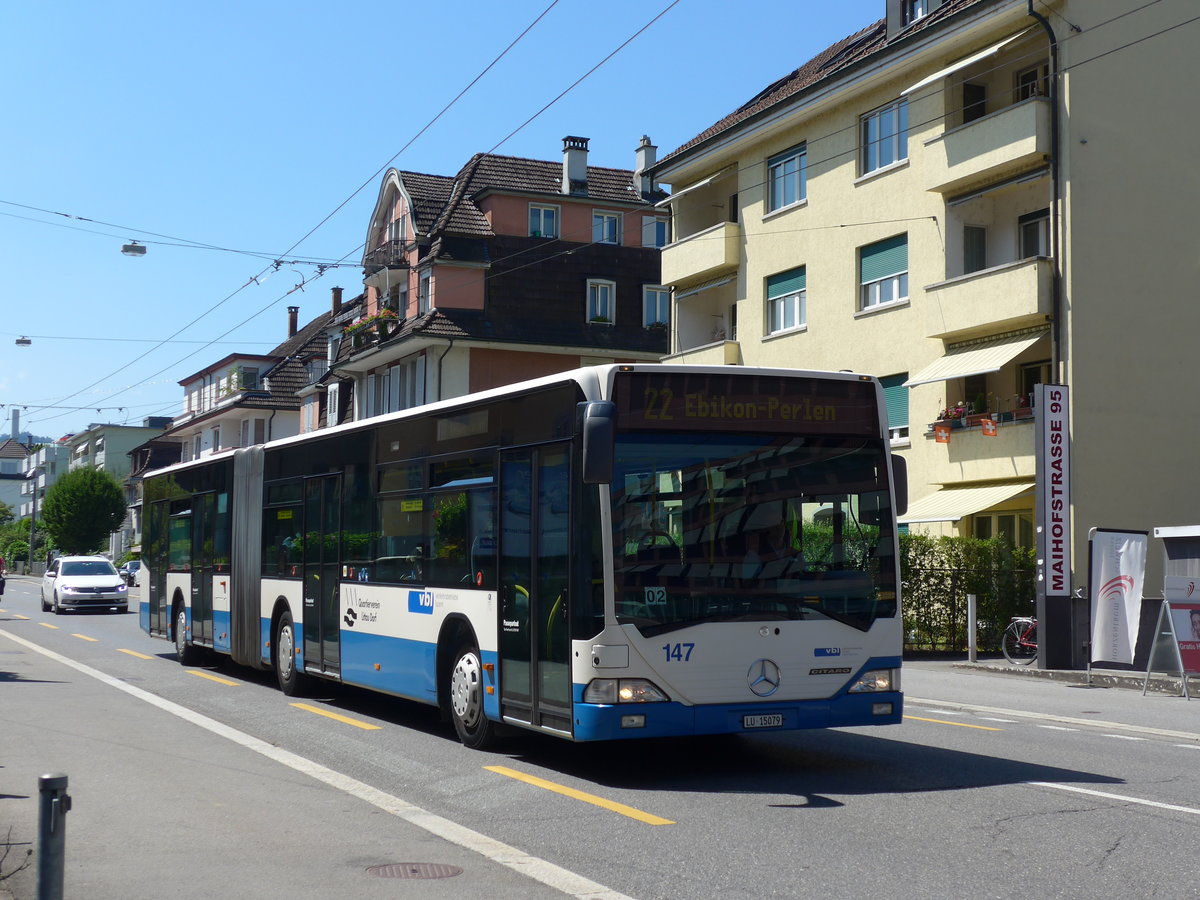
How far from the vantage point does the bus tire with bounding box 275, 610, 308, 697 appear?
1661 centimetres

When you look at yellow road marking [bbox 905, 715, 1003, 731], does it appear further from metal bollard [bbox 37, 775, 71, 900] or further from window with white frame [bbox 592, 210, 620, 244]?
window with white frame [bbox 592, 210, 620, 244]

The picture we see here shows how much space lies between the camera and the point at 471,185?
5219cm

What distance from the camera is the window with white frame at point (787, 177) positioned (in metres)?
34.8

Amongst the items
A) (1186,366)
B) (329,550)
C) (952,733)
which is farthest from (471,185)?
(952,733)

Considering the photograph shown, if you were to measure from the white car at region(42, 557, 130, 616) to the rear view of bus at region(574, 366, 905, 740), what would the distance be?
1383 inches

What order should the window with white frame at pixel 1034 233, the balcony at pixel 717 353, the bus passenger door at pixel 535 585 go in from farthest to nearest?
the balcony at pixel 717 353
the window with white frame at pixel 1034 233
the bus passenger door at pixel 535 585

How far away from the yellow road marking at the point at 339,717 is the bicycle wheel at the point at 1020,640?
1264 cm

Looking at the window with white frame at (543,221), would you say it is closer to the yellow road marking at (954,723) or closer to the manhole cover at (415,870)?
the yellow road marking at (954,723)

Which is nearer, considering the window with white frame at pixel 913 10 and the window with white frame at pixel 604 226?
the window with white frame at pixel 913 10

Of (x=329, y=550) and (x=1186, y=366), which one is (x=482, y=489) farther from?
(x=1186, y=366)

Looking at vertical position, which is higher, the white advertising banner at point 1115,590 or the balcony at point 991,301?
the balcony at point 991,301

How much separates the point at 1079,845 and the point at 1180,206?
23.5 meters

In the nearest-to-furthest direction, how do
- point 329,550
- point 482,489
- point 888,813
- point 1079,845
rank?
1. point 1079,845
2. point 888,813
3. point 482,489
4. point 329,550

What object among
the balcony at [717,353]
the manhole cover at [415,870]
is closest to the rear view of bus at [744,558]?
the manhole cover at [415,870]
